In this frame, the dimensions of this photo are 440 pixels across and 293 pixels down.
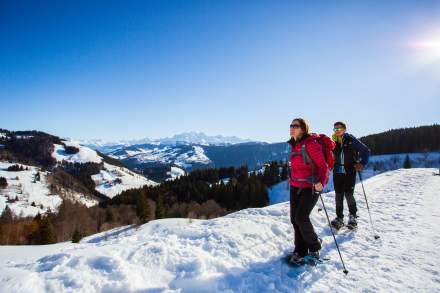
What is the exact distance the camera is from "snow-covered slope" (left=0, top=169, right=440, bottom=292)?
198 inches

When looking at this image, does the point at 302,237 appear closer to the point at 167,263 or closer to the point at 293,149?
the point at 293,149

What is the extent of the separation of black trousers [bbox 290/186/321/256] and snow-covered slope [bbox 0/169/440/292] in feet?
1.70

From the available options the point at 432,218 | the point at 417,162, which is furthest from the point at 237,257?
the point at 417,162

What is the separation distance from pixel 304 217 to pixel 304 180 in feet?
2.74

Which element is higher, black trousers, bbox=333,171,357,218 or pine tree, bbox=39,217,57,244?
black trousers, bbox=333,171,357,218

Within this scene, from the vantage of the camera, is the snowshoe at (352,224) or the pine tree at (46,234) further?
the pine tree at (46,234)

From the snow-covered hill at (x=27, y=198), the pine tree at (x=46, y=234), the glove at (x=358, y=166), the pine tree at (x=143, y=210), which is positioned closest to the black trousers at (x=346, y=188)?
the glove at (x=358, y=166)

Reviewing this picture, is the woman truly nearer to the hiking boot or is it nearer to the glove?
the hiking boot

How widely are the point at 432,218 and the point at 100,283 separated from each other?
11596mm

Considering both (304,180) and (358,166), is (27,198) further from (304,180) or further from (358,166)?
(304,180)

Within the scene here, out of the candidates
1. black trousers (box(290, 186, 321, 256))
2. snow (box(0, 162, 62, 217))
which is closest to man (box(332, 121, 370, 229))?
black trousers (box(290, 186, 321, 256))

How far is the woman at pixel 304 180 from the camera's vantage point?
6004mm

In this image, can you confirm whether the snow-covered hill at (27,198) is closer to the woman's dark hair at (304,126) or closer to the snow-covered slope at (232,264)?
the snow-covered slope at (232,264)

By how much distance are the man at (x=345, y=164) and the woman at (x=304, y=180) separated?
320 cm
